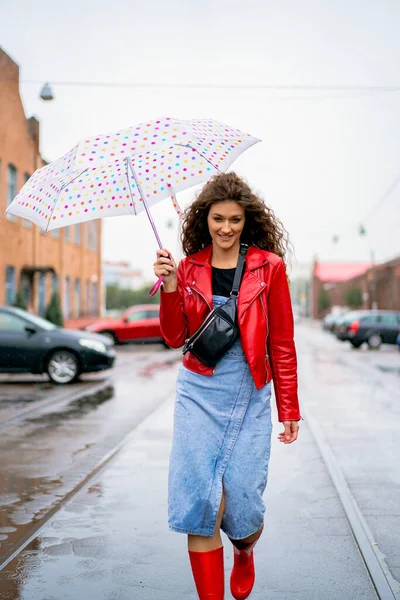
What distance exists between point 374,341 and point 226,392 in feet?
94.8

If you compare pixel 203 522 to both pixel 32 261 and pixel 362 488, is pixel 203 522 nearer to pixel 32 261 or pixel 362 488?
→ pixel 362 488

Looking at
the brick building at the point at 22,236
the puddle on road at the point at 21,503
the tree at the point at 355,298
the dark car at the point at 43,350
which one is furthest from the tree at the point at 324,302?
the puddle on road at the point at 21,503

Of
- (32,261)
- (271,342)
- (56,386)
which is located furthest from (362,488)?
(32,261)

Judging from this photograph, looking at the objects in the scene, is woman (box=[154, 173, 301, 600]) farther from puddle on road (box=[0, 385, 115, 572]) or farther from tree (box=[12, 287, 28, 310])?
tree (box=[12, 287, 28, 310])

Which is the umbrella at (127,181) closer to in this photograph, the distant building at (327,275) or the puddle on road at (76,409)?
the puddle on road at (76,409)

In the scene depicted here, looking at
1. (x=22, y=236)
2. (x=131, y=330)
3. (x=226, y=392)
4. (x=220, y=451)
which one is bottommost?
(x=131, y=330)

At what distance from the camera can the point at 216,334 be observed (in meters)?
3.28

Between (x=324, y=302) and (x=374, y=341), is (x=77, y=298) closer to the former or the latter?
(x=374, y=341)

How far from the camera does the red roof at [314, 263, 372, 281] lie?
113 meters

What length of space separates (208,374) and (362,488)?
127 inches

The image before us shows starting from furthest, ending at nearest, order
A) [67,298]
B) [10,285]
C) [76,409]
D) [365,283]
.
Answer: [365,283], [67,298], [10,285], [76,409]

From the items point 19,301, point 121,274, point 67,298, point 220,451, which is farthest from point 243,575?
point 121,274

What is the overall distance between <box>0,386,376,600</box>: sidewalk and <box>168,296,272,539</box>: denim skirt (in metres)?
0.71

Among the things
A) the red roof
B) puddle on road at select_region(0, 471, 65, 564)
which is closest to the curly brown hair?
puddle on road at select_region(0, 471, 65, 564)
